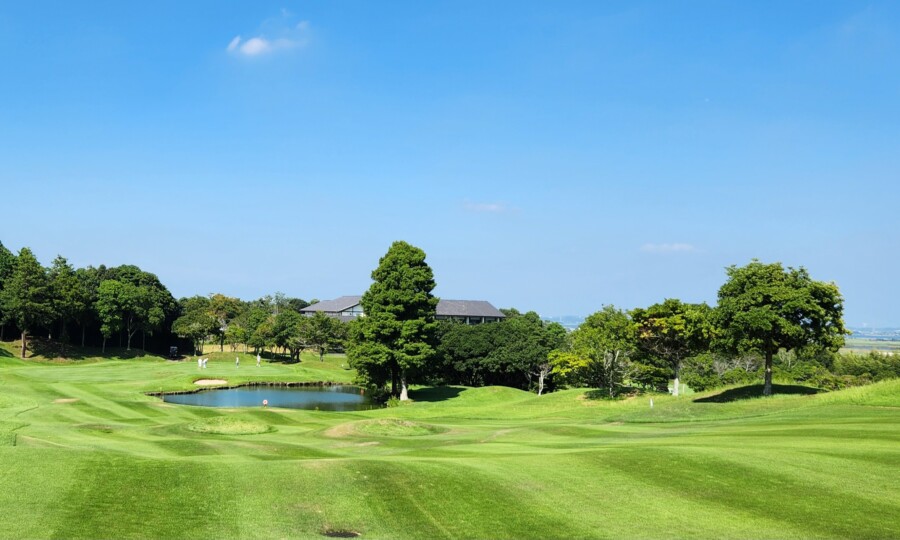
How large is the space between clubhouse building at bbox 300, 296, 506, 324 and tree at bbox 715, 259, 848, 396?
10558 cm

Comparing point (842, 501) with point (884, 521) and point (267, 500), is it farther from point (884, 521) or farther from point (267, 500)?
point (267, 500)

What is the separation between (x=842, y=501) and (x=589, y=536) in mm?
6627

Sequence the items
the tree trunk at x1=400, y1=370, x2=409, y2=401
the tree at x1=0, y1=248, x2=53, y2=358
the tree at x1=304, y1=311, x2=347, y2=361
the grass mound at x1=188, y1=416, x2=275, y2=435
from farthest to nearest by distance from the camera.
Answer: the tree at x1=304, y1=311, x2=347, y2=361, the tree at x1=0, y1=248, x2=53, y2=358, the tree trunk at x1=400, y1=370, x2=409, y2=401, the grass mound at x1=188, y1=416, x2=275, y2=435

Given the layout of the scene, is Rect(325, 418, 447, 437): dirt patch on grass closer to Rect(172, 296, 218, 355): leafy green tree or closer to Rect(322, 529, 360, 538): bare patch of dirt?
Rect(322, 529, 360, 538): bare patch of dirt

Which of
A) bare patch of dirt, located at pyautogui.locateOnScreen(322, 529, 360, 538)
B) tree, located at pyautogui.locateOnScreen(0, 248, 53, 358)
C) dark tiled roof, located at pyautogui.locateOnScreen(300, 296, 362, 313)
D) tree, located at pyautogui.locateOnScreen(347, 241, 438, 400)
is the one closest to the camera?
bare patch of dirt, located at pyautogui.locateOnScreen(322, 529, 360, 538)

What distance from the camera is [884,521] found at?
1252 centimetres

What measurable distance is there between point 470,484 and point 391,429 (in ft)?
49.8

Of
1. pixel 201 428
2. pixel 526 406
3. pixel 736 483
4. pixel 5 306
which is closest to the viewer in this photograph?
pixel 736 483

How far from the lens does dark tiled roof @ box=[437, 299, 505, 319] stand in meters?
154

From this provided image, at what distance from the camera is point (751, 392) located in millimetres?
46406

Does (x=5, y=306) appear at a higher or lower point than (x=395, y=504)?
higher

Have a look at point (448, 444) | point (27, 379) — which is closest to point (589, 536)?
point (448, 444)

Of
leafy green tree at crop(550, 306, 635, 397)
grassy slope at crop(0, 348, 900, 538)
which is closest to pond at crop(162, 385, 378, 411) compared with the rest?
leafy green tree at crop(550, 306, 635, 397)

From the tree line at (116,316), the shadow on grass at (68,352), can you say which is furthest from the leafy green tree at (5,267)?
the shadow on grass at (68,352)
